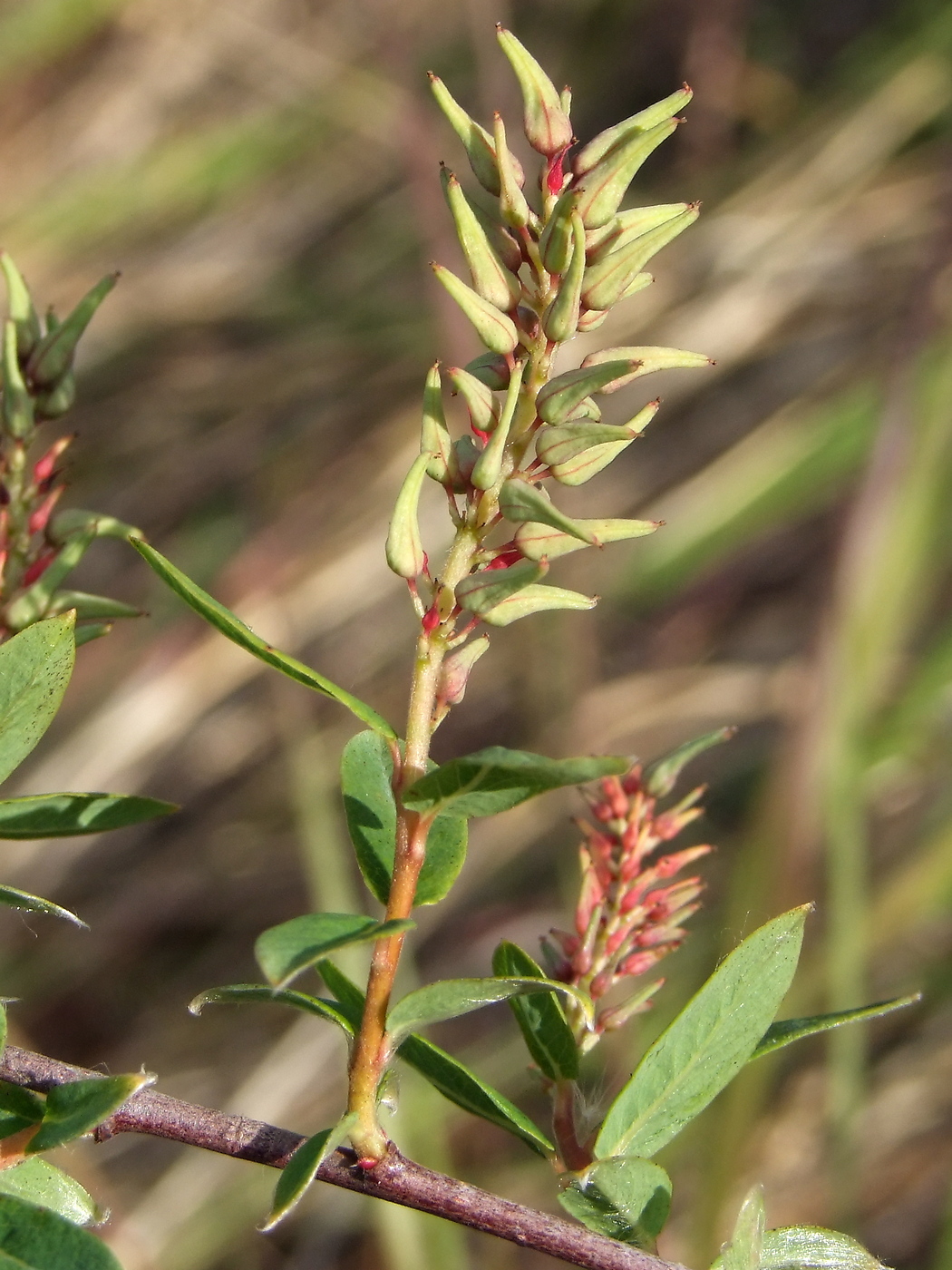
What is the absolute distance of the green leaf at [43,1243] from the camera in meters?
0.45

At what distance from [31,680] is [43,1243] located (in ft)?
0.77

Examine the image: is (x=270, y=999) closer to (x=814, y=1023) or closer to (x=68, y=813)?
(x=68, y=813)

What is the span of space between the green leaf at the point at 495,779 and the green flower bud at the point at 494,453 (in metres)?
0.11

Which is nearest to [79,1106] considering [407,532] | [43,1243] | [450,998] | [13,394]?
[43,1243]

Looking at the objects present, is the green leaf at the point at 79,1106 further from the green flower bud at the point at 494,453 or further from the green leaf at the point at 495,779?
the green flower bud at the point at 494,453

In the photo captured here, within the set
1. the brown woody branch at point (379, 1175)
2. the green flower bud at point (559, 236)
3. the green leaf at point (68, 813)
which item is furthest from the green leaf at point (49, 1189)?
the green flower bud at point (559, 236)

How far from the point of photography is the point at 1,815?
572 mm

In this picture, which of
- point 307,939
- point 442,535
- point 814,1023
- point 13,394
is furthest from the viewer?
point 442,535

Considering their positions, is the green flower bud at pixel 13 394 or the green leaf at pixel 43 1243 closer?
the green leaf at pixel 43 1243

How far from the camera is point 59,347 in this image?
68cm

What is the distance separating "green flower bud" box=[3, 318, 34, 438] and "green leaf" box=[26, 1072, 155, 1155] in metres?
0.36

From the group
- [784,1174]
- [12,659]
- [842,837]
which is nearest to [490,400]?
[12,659]

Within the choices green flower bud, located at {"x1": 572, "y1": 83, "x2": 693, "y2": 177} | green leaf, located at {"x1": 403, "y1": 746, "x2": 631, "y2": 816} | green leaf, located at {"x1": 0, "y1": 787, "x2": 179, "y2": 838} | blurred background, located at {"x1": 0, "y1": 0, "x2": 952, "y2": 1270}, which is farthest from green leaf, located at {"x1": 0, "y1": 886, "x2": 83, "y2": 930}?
blurred background, located at {"x1": 0, "y1": 0, "x2": 952, "y2": 1270}

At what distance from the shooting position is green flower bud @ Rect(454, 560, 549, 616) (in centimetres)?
49
